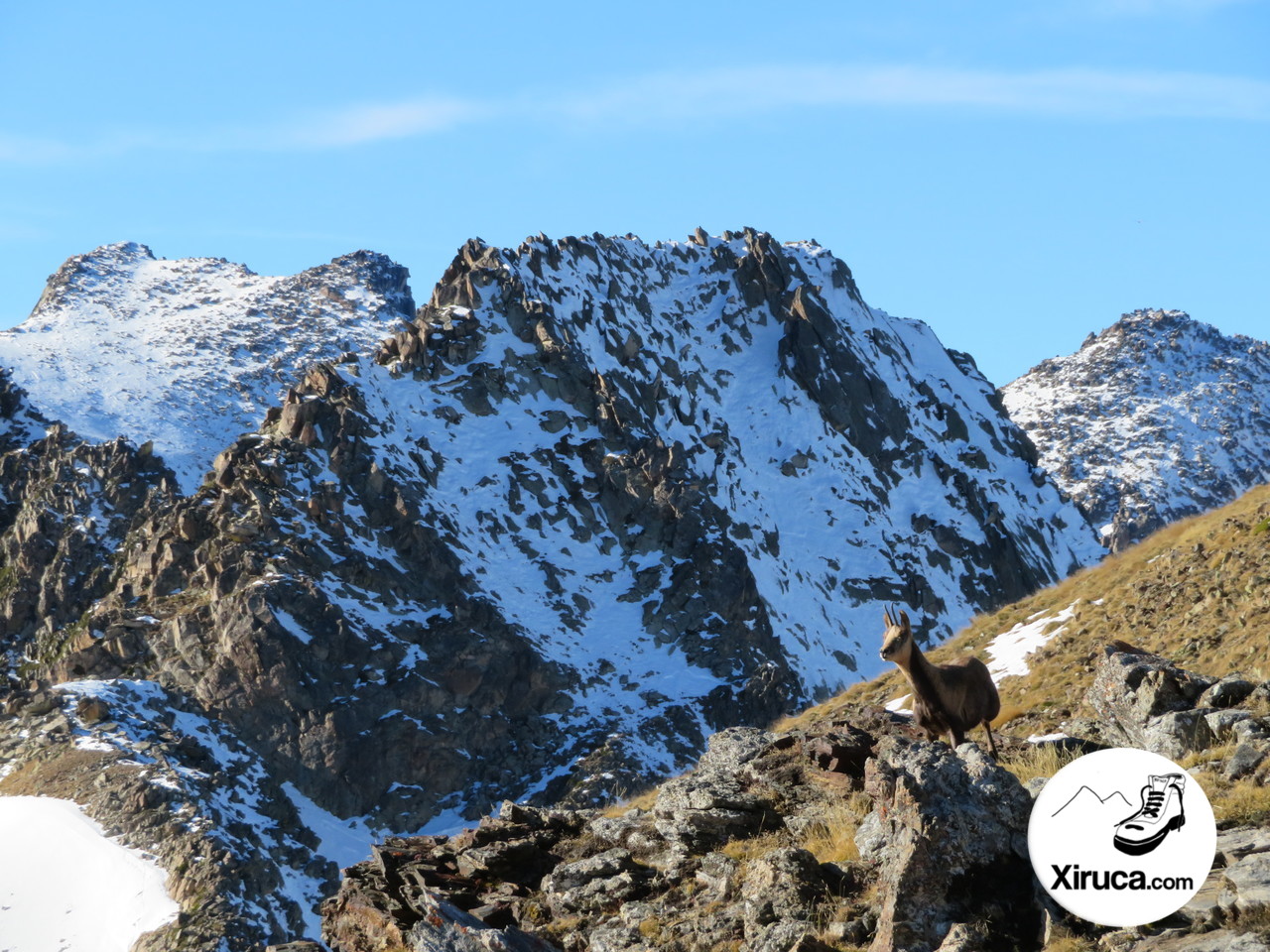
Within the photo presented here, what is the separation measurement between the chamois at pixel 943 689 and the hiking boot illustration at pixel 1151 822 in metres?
5.85

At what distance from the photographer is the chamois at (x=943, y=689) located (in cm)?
1658

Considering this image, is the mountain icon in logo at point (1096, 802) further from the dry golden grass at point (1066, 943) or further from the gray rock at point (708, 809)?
the gray rock at point (708, 809)

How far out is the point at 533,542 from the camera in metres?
149

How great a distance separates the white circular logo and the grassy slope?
11.2 m

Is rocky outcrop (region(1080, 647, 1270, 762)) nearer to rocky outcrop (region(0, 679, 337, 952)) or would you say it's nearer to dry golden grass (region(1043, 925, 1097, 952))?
dry golden grass (region(1043, 925, 1097, 952))

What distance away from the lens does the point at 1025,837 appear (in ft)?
41.4

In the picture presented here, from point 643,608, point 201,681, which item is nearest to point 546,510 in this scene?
point 643,608

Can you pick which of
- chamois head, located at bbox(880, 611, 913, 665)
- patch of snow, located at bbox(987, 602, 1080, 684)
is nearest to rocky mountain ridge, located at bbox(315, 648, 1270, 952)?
chamois head, located at bbox(880, 611, 913, 665)

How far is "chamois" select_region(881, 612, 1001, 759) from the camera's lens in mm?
16578

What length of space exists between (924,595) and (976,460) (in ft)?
119

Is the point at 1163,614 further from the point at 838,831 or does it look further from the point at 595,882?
the point at 595,882

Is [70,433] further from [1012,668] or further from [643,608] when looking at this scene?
[1012,668]

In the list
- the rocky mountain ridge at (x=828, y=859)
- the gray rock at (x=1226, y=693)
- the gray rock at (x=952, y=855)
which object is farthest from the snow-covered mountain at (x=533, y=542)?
the gray rock at (x=952, y=855)

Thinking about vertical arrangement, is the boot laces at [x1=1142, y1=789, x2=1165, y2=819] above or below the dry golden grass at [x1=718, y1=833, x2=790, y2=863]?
below
